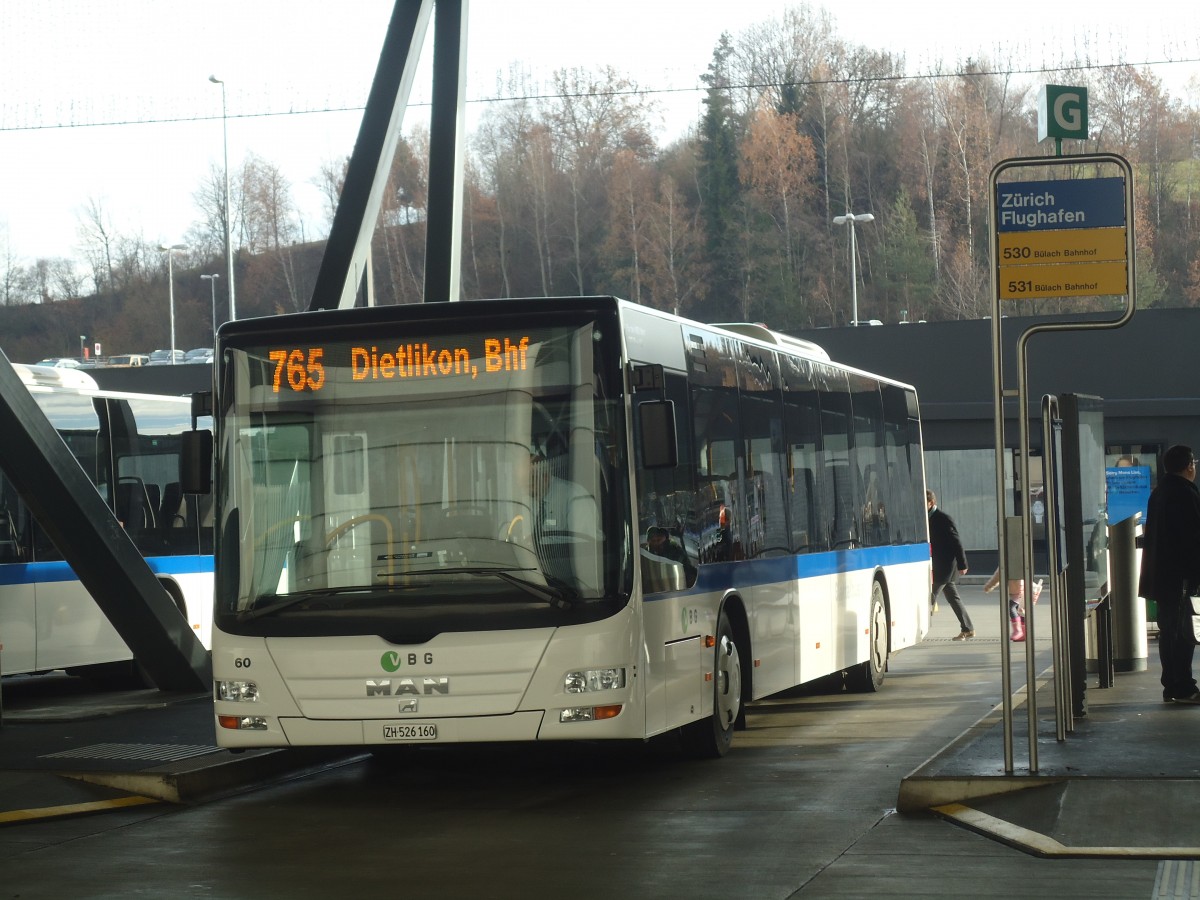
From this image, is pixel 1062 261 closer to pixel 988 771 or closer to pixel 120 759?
pixel 988 771

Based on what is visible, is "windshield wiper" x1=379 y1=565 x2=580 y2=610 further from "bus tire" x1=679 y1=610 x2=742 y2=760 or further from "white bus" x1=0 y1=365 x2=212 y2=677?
"white bus" x1=0 y1=365 x2=212 y2=677

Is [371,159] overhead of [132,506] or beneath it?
overhead

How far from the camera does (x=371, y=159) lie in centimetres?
1731

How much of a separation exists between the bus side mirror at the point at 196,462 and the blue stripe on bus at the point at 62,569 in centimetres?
519

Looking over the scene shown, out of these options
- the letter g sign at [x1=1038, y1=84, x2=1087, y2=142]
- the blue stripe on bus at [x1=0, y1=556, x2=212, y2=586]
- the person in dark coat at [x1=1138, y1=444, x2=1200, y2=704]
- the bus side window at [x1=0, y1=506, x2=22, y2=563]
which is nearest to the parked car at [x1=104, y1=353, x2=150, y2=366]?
the blue stripe on bus at [x1=0, y1=556, x2=212, y2=586]

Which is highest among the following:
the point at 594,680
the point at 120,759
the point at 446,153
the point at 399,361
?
the point at 446,153

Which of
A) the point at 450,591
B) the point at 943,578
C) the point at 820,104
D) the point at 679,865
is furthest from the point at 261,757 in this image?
the point at 820,104

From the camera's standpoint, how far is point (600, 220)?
85562 mm

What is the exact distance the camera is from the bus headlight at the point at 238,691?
999 cm

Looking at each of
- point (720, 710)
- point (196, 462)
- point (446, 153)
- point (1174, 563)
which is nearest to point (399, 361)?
point (196, 462)

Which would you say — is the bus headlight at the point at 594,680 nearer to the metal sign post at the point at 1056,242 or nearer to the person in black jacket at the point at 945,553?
the metal sign post at the point at 1056,242

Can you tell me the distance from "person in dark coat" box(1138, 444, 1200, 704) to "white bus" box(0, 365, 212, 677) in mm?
9139

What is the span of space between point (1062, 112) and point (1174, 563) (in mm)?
3880

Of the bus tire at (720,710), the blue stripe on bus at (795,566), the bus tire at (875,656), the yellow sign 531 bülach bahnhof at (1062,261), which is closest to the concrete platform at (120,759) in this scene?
the bus tire at (720,710)
